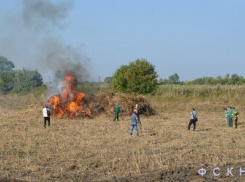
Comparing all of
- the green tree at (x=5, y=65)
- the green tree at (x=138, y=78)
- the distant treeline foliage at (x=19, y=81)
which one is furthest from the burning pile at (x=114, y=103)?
the green tree at (x=5, y=65)

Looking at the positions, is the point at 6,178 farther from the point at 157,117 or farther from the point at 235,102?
the point at 235,102

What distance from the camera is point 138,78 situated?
54.5m

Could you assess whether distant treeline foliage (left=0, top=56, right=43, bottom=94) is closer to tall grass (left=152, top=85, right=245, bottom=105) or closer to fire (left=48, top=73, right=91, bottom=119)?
tall grass (left=152, top=85, right=245, bottom=105)

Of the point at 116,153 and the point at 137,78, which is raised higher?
the point at 137,78

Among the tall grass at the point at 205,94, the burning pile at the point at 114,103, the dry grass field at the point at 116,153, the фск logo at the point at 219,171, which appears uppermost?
the tall grass at the point at 205,94

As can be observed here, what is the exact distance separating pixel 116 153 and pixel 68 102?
19033 mm

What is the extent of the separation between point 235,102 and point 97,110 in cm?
2177

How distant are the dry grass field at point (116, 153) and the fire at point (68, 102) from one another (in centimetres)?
744

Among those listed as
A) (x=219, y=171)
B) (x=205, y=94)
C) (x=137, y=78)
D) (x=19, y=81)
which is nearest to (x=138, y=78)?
(x=137, y=78)

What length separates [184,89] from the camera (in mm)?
60438

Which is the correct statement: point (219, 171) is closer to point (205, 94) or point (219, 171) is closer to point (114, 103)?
point (114, 103)

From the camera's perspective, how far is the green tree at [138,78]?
2147 inches

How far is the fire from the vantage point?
35.8 m

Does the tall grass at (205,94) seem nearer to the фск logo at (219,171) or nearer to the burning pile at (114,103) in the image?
the burning pile at (114,103)
